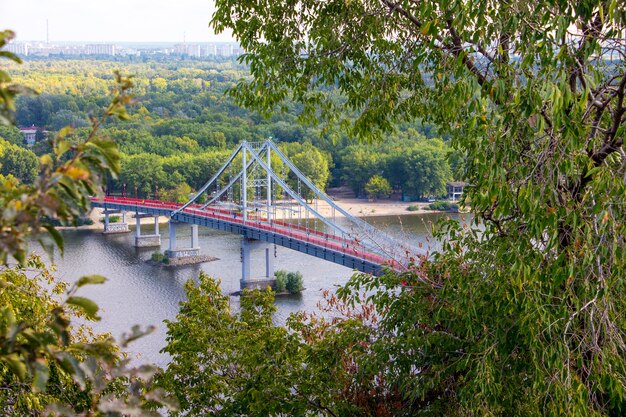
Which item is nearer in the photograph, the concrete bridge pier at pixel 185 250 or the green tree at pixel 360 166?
the concrete bridge pier at pixel 185 250

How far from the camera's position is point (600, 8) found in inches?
104

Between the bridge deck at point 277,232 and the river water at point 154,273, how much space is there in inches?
27.1

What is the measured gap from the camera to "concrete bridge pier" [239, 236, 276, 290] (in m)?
19.6

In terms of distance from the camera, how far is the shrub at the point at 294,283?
18578 mm

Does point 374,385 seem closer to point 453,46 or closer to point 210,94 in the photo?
point 453,46

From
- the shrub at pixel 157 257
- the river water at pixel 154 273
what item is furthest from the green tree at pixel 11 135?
the shrub at pixel 157 257

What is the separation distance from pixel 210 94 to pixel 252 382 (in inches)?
2129

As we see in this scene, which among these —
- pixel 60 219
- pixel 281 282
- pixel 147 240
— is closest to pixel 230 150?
pixel 147 240

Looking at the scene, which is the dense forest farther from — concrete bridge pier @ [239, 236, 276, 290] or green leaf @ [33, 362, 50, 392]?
green leaf @ [33, 362, 50, 392]

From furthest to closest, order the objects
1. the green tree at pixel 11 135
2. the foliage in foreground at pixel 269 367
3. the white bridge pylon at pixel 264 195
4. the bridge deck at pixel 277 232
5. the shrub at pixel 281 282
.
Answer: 1. the green tree at pixel 11 135
2. the white bridge pylon at pixel 264 195
3. the shrub at pixel 281 282
4. the bridge deck at pixel 277 232
5. the foliage in foreground at pixel 269 367

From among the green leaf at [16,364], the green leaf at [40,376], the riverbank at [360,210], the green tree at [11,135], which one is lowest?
the riverbank at [360,210]

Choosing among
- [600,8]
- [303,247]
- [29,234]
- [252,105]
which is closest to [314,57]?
[252,105]

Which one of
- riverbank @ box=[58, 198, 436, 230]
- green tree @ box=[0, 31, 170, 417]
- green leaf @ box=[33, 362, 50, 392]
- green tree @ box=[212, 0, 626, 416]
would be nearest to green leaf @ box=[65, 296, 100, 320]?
green tree @ box=[0, 31, 170, 417]

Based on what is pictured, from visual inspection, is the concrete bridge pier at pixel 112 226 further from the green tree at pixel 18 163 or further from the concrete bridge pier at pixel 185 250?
the concrete bridge pier at pixel 185 250
